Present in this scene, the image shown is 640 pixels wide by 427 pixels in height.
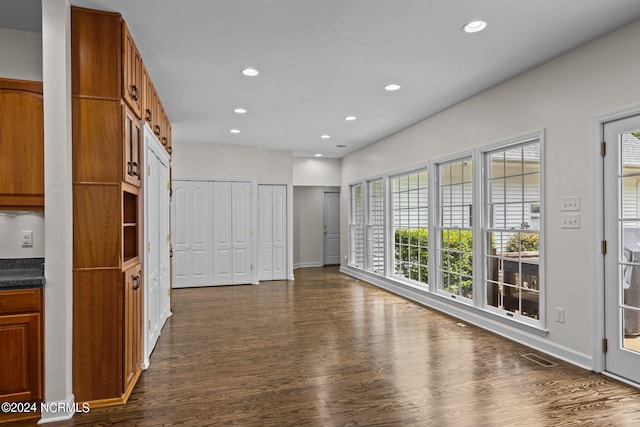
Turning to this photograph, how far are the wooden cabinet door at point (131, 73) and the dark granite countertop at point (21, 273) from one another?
1.34 metres

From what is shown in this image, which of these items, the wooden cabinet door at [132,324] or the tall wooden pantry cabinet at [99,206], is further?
the wooden cabinet door at [132,324]

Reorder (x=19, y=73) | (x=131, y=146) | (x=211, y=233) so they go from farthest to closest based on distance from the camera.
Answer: (x=211, y=233), (x=131, y=146), (x=19, y=73)

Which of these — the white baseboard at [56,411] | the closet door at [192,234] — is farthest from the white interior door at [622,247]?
the closet door at [192,234]

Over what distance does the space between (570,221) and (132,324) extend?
3753 mm

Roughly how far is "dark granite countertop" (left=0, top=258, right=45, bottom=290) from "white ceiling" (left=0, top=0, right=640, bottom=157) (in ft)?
5.70

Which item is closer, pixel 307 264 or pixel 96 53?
pixel 96 53

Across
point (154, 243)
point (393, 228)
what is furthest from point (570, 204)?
point (154, 243)

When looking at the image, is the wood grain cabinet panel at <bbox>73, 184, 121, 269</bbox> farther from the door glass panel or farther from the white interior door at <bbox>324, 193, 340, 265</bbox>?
the white interior door at <bbox>324, 193, 340, 265</bbox>

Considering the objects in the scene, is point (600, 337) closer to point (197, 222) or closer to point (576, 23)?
point (576, 23)

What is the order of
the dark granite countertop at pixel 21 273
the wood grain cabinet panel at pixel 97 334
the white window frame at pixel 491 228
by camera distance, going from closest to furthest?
the dark granite countertop at pixel 21 273 → the wood grain cabinet panel at pixel 97 334 → the white window frame at pixel 491 228

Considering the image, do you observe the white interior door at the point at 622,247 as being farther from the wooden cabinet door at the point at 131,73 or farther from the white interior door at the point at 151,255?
the white interior door at the point at 151,255

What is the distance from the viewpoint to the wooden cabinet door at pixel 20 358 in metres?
2.38

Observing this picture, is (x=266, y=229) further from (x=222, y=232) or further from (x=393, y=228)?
(x=393, y=228)

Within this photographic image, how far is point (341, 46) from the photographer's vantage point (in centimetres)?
316
